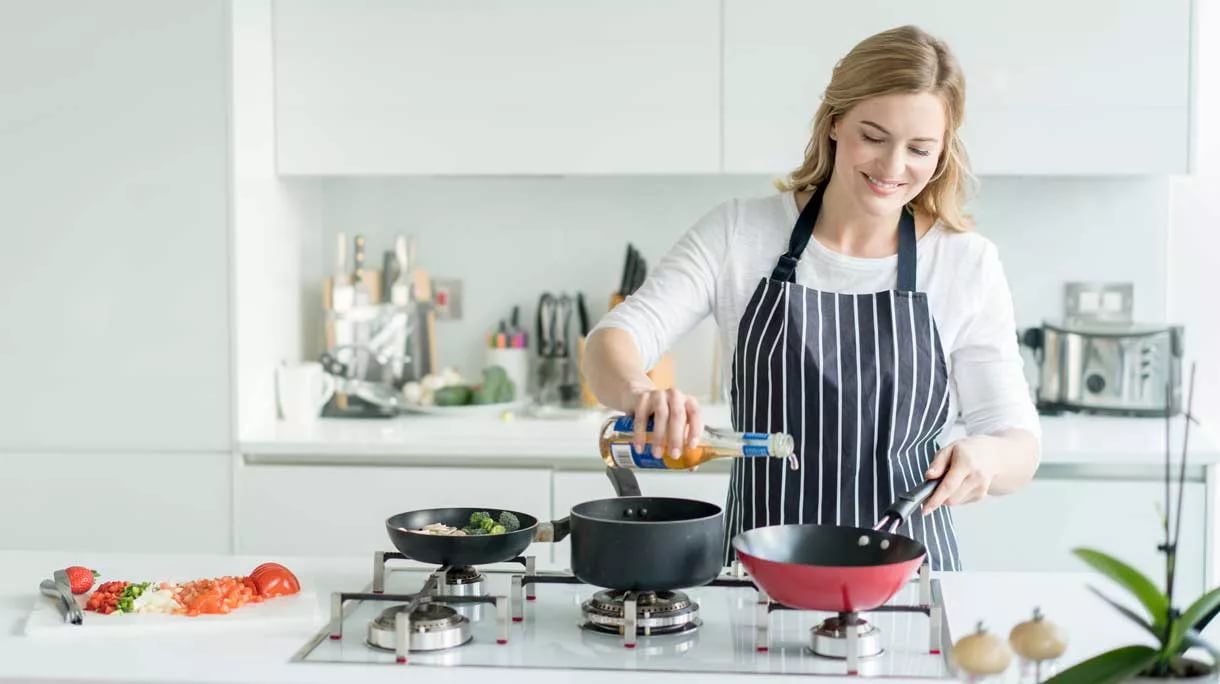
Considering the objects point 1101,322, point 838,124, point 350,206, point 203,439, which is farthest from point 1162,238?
point 203,439

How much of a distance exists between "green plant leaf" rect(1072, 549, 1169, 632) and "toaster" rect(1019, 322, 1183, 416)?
2.19 m

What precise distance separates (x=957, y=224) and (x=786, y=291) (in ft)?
0.96

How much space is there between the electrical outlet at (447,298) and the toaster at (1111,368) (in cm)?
155

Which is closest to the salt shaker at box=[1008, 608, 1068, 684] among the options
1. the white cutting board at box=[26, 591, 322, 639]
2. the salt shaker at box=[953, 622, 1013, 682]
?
the salt shaker at box=[953, 622, 1013, 682]

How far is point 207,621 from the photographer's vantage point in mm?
1570

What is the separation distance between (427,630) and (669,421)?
38cm

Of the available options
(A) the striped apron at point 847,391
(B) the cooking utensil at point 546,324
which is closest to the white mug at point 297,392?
(B) the cooking utensil at point 546,324

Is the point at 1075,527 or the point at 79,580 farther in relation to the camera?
the point at 1075,527

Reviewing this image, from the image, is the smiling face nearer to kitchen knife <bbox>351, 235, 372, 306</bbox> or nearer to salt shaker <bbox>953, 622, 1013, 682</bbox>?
salt shaker <bbox>953, 622, 1013, 682</bbox>

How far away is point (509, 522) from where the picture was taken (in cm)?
168

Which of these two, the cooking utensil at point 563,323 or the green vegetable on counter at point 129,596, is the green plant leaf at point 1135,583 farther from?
the cooking utensil at point 563,323

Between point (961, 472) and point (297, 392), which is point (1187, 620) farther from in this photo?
point (297, 392)

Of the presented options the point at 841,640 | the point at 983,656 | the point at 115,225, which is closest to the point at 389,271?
the point at 115,225

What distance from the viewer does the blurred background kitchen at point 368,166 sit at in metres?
3.02
